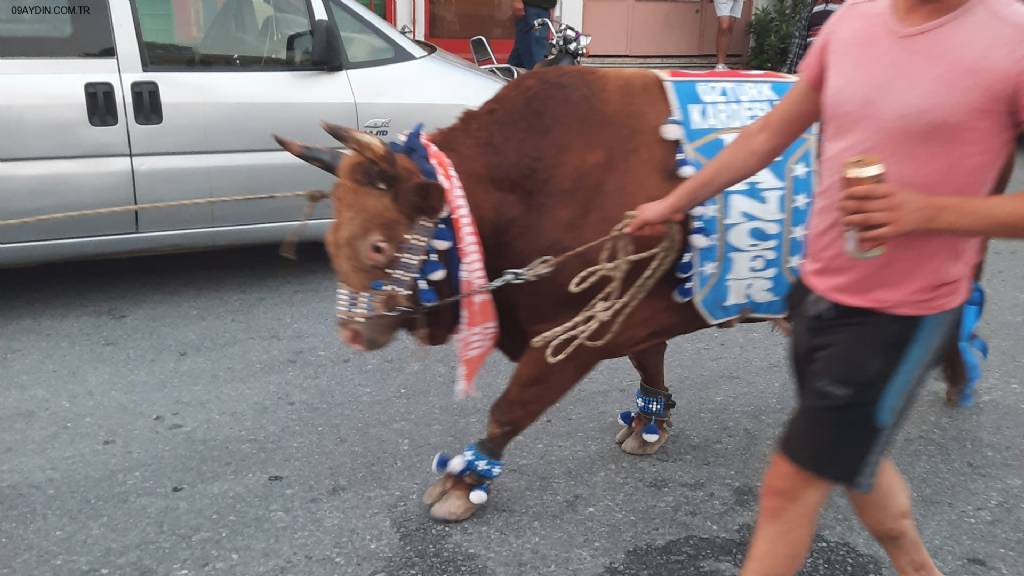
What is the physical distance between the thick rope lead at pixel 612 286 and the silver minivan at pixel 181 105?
267 cm

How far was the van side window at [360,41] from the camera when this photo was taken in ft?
16.6

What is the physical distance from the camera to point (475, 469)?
9.27ft

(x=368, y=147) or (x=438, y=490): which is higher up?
(x=368, y=147)

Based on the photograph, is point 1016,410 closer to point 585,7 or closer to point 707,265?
point 707,265

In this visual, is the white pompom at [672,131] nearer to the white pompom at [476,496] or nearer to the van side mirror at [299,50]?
the white pompom at [476,496]

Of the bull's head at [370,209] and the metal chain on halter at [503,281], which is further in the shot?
the metal chain on halter at [503,281]

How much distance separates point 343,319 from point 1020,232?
5.18 feet

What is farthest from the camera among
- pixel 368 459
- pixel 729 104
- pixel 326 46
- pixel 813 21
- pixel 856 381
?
pixel 813 21

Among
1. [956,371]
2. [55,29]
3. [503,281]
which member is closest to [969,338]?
[956,371]

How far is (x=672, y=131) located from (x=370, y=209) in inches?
34.0

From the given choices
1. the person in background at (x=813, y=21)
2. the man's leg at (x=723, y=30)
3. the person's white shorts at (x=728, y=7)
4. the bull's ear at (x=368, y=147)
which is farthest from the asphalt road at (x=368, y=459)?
the person's white shorts at (x=728, y=7)

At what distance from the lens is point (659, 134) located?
254 cm

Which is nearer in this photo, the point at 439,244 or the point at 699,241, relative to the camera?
the point at 439,244

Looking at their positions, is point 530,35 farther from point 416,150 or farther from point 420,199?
point 420,199
